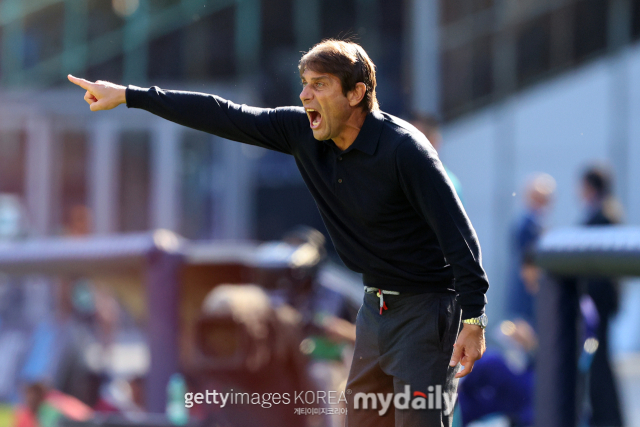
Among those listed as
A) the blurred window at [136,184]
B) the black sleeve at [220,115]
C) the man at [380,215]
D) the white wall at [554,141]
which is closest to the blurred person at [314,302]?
the man at [380,215]

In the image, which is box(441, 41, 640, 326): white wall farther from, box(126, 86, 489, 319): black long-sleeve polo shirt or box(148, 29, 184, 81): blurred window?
box(126, 86, 489, 319): black long-sleeve polo shirt

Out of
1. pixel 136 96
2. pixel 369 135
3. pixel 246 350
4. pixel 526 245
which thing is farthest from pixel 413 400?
pixel 526 245

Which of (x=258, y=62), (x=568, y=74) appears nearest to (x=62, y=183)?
(x=258, y=62)

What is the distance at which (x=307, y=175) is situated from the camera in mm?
2266

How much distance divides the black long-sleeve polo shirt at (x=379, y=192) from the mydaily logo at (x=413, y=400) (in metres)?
0.26

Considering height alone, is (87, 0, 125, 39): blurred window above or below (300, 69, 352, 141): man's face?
above

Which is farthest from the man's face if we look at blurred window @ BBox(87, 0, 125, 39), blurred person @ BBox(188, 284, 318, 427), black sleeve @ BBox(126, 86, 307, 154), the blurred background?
blurred window @ BBox(87, 0, 125, 39)

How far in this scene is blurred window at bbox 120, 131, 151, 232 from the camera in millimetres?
10898

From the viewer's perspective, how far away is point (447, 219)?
1968mm

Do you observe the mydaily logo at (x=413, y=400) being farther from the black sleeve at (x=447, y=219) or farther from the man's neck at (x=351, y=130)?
the man's neck at (x=351, y=130)

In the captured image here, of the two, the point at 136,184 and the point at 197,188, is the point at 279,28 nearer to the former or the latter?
the point at 197,188

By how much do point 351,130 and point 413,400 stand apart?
2.48 ft

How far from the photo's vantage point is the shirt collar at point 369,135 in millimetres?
2074

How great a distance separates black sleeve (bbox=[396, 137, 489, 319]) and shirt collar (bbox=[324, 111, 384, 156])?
0.09 metres
